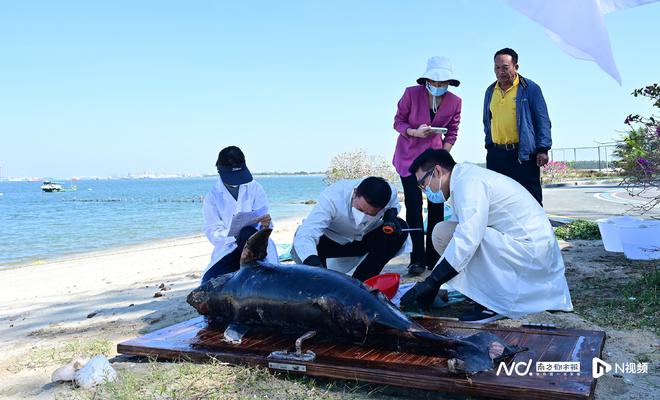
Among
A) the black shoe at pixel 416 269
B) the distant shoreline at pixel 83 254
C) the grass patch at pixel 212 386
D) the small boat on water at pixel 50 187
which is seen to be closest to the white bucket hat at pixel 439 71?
the black shoe at pixel 416 269

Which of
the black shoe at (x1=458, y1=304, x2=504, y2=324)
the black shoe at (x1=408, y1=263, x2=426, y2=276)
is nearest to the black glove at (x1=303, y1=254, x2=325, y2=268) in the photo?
the black shoe at (x1=458, y1=304, x2=504, y2=324)

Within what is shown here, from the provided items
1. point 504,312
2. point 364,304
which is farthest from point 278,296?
point 504,312

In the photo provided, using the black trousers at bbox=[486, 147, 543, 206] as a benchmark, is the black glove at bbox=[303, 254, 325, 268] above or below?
below

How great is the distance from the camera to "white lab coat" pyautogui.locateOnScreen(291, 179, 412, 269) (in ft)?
17.7

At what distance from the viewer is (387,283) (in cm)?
516

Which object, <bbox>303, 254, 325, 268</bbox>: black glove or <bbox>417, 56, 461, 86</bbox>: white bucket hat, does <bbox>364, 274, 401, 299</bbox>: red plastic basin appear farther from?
<bbox>417, 56, 461, 86</bbox>: white bucket hat

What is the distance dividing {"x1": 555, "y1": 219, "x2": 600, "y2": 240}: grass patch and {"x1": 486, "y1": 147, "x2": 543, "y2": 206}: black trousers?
3874 mm

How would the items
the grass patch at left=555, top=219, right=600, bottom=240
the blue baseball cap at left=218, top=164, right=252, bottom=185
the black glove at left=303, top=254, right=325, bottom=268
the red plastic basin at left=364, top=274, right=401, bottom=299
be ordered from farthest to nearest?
the grass patch at left=555, top=219, right=600, bottom=240 < the blue baseball cap at left=218, top=164, right=252, bottom=185 < the red plastic basin at left=364, top=274, right=401, bottom=299 < the black glove at left=303, top=254, right=325, bottom=268

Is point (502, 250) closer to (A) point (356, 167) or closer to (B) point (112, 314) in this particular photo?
(B) point (112, 314)

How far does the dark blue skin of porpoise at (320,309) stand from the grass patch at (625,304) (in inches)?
68.3

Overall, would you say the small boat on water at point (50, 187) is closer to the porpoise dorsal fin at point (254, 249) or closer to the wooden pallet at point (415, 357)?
the porpoise dorsal fin at point (254, 249)

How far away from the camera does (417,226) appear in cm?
703

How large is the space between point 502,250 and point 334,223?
1.88m

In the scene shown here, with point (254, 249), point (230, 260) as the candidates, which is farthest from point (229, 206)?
point (254, 249)
